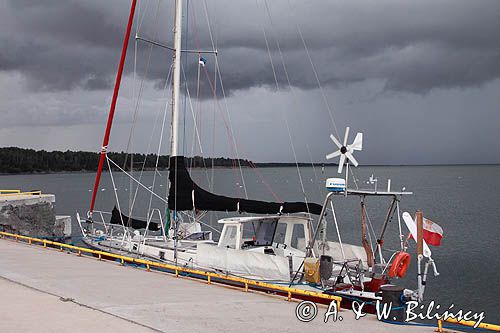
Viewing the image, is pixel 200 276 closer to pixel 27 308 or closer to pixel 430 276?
pixel 27 308

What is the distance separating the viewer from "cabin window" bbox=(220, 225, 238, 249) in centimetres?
1755

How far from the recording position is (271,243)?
18.7 meters

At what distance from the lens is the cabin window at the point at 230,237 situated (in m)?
17.5

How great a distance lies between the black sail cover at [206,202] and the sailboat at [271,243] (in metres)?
0.03

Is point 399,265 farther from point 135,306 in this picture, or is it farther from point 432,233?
point 135,306

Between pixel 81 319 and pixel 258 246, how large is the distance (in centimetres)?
864

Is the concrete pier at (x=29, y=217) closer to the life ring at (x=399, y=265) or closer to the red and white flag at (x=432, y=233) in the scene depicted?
the life ring at (x=399, y=265)

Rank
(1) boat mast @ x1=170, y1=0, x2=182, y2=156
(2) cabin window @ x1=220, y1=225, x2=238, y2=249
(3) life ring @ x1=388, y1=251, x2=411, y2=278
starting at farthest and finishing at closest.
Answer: (1) boat mast @ x1=170, y1=0, x2=182, y2=156 → (2) cabin window @ x1=220, y1=225, x2=238, y2=249 → (3) life ring @ x1=388, y1=251, x2=411, y2=278

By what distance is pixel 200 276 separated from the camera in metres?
Answer: 17.1

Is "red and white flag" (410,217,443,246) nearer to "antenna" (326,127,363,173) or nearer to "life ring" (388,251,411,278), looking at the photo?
"life ring" (388,251,411,278)

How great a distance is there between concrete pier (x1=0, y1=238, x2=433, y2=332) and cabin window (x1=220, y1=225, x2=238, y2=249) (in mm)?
2117

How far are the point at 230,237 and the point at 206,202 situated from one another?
8.06 ft

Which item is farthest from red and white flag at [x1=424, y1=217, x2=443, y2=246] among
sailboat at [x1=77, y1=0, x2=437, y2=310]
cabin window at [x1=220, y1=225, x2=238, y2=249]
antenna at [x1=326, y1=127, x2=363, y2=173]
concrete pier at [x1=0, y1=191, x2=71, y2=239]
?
concrete pier at [x1=0, y1=191, x2=71, y2=239]

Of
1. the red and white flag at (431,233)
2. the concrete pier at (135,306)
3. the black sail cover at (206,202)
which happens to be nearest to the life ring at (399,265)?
the red and white flag at (431,233)
